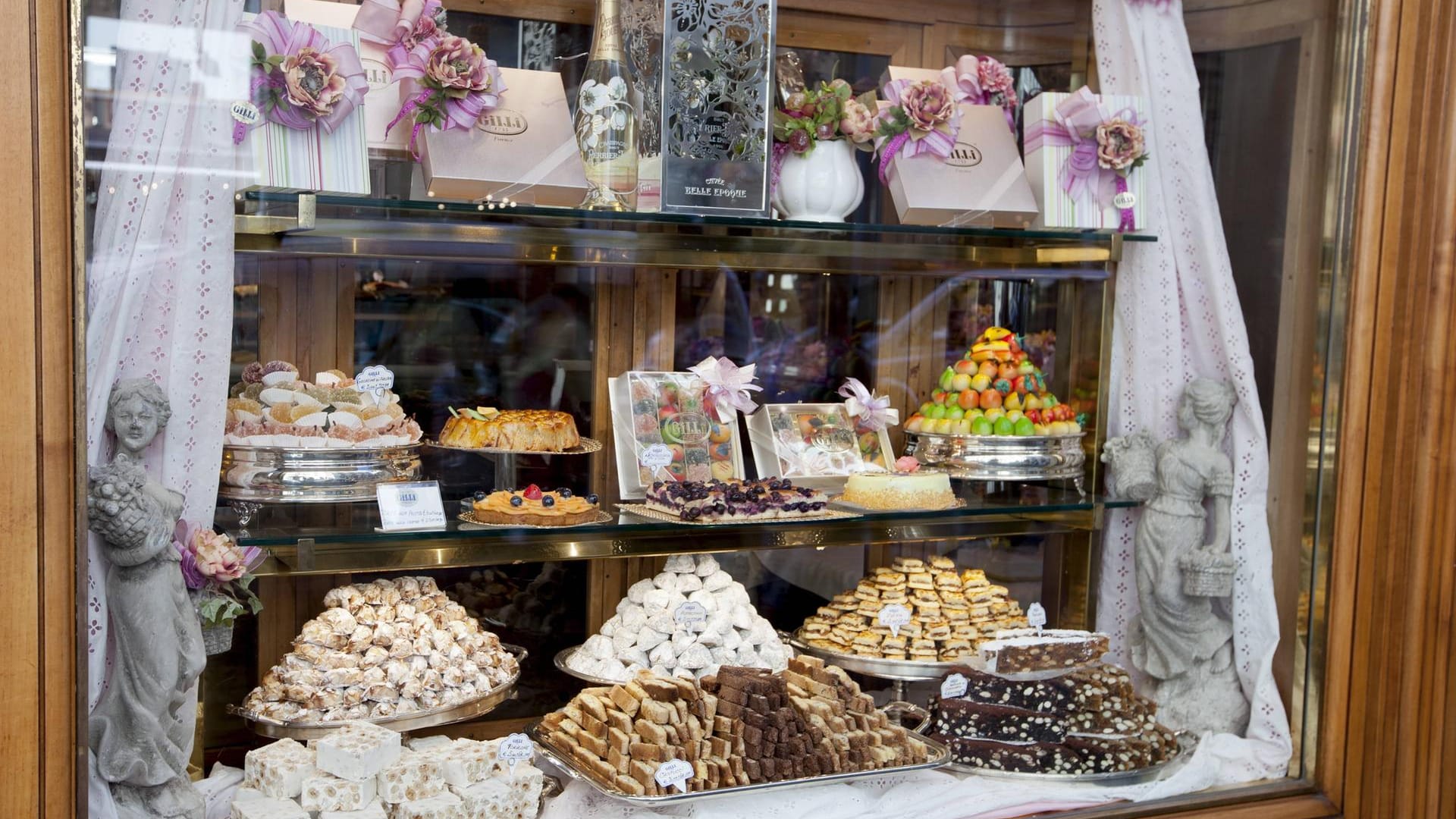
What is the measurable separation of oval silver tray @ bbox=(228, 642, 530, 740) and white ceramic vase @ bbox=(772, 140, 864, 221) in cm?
102

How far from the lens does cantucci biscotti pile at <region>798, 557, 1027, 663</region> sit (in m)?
2.64

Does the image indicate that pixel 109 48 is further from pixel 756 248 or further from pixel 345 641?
pixel 756 248

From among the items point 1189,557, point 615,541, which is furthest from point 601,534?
point 1189,557

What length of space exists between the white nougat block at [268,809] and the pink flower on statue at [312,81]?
1.04 metres

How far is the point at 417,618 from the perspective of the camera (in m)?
2.31

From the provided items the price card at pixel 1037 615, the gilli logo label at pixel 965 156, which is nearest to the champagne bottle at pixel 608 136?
the gilli logo label at pixel 965 156

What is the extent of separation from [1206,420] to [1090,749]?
2.32ft

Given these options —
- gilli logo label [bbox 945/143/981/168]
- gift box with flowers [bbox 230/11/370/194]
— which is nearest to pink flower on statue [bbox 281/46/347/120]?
gift box with flowers [bbox 230/11/370/194]

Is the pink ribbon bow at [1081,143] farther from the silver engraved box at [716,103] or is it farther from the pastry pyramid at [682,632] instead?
the pastry pyramid at [682,632]

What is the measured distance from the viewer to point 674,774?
2.17m

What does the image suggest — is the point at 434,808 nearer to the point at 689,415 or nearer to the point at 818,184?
the point at 689,415

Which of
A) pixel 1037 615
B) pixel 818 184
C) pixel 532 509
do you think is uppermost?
pixel 818 184

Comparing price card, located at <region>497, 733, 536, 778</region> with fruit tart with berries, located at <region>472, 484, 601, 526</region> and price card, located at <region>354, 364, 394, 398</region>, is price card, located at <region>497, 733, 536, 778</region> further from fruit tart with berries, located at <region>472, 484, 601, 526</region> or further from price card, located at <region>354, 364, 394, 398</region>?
price card, located at <region>354, 364, 394, 398</region>

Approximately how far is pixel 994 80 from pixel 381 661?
5.32 ft
